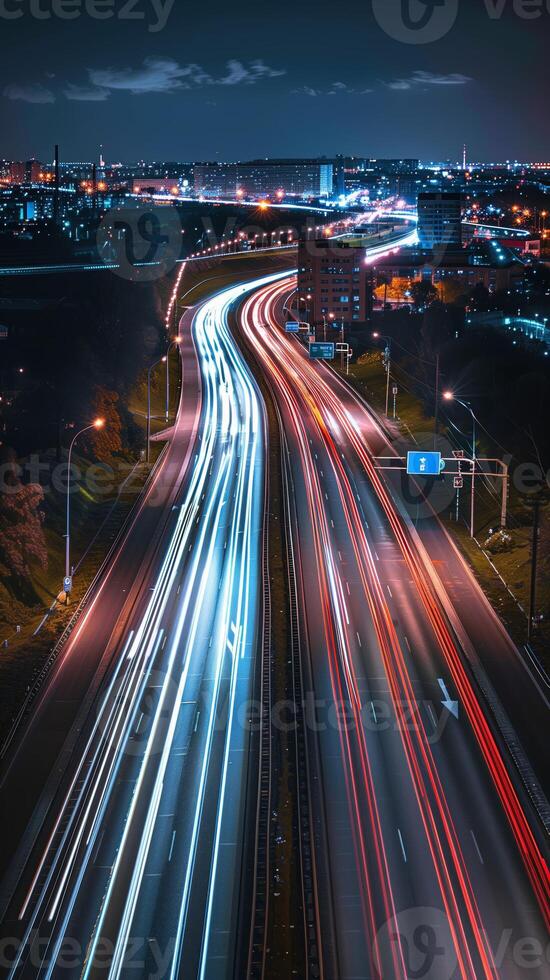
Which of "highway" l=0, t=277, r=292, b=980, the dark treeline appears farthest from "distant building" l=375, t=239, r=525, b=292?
"highway" l=0, t=277, r=292, b=980

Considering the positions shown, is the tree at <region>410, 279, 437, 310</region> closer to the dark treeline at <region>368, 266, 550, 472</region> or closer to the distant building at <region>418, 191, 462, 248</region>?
the dark treeline at <region>368, 266, 550, 472</region>

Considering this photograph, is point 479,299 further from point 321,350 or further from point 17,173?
point 17,173

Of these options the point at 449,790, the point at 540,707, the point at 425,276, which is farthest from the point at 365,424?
the point at 425,276

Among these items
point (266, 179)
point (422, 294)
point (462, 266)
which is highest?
point (266, 179)

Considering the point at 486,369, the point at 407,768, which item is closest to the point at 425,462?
the point at 407,768

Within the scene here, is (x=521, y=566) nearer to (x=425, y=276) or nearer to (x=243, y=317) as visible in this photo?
(x=243, y=317)

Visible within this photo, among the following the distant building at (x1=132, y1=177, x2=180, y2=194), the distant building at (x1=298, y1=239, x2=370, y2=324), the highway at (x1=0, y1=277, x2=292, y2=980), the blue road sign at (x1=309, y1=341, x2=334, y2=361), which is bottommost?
the highway at (x1=0, y1=277, x2=292, y2=980)
